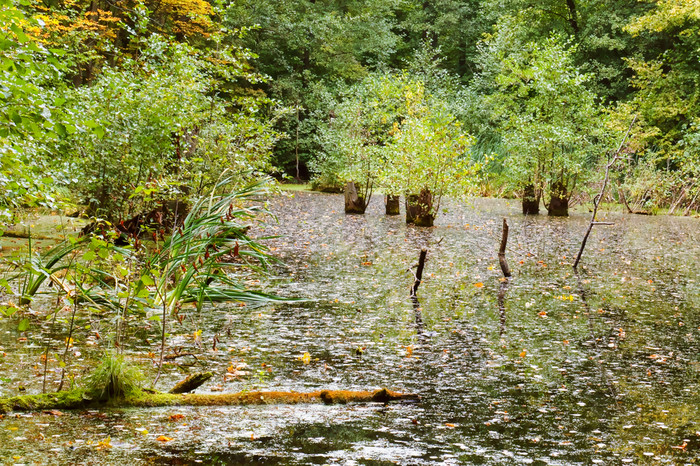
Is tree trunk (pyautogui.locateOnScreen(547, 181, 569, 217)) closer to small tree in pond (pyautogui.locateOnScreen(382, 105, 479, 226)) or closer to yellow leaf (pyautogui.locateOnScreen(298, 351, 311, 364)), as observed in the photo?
small tree in pond (pyautogui.locateOnScreen(382, 105, 479, 226))

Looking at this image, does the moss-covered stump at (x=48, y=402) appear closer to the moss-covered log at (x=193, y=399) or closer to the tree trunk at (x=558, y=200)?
the moss-covered log at (x=193, y=399)

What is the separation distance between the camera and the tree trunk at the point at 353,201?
69.5ft

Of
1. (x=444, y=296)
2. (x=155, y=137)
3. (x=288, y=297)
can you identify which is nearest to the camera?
(x=288, y=297)

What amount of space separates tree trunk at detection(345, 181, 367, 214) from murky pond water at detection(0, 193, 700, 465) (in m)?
9.56

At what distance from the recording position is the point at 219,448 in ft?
13.0

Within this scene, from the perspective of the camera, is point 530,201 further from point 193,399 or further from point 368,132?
point 193,399

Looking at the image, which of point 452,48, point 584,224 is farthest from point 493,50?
point 584,224

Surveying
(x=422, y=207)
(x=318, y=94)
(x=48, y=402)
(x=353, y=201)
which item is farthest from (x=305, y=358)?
(x=318, y=94)

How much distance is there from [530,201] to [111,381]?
65.6 ft

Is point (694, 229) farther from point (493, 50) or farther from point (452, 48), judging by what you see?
point (452, 48)

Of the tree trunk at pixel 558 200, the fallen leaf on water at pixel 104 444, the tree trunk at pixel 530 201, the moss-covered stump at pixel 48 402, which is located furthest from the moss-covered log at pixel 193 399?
the tree trunk at pixel 530 201

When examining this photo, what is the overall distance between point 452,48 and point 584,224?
27576 mm

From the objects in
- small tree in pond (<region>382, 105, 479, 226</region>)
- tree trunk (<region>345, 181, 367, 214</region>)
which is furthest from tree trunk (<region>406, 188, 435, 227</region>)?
tree trunk (<region>345, 181, 367, 214</region>)

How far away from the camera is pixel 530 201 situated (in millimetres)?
22859
